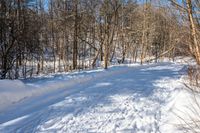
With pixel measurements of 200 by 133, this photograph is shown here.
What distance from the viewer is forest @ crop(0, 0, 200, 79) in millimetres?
12656

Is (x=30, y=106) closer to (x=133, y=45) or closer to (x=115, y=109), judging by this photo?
(x=115, y=109)

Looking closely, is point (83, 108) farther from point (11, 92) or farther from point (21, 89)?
point (21, 89)

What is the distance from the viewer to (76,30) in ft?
78.3

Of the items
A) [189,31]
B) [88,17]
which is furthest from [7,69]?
[88,17]

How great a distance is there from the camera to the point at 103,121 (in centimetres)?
642

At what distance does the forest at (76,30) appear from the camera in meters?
12.7

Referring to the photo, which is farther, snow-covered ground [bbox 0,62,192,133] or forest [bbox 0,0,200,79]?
forest [bbox 0,0,200,79]

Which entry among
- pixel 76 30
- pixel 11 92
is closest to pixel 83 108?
pixel 11 92

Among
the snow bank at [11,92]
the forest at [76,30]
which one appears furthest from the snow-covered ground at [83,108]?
the forest at [76,30]

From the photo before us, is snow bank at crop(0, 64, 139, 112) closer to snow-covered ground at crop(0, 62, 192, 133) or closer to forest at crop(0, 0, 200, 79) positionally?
snow-covered ground at crop(0, 62, 192, 133)

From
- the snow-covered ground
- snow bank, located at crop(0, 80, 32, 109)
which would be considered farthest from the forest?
snow bank, located at crop(0, 80, 32, 109)

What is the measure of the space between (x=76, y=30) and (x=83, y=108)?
667 inches

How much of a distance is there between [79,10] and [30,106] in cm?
1801

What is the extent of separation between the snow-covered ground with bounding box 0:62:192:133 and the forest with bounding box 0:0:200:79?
138 inches
